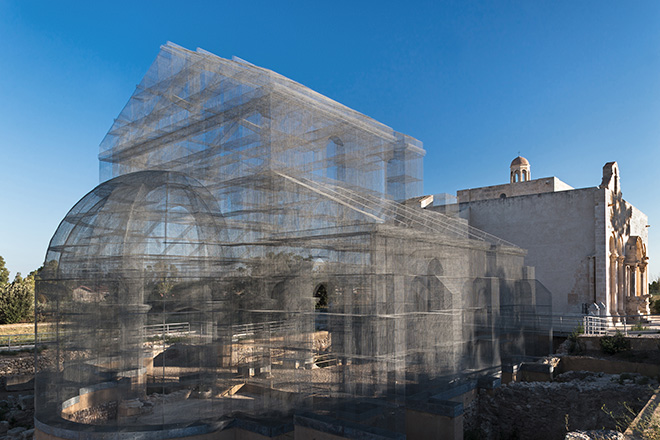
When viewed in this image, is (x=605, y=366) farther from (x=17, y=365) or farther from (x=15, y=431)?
(x=17, y=365)

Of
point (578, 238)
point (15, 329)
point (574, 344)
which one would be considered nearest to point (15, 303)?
point (15, 329)

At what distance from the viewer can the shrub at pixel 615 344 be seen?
645 inches

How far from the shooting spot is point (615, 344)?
54.1 feet

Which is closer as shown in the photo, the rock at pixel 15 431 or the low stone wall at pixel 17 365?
the rock at pixel 15 431

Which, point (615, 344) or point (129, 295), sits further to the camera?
point (615, 344)

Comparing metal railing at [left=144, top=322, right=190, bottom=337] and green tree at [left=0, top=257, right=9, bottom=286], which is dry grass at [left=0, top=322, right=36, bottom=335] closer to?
green tree at [left=0, top=257, right=9, bottom=286]

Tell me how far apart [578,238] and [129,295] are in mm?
20421

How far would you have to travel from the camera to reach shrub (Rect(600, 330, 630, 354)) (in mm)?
16391

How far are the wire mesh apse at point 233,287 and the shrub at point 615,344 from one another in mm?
6420

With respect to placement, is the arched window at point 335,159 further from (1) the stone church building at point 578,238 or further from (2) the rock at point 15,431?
(2) the rock at point 15,431

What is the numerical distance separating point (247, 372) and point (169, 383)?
251 centimetres

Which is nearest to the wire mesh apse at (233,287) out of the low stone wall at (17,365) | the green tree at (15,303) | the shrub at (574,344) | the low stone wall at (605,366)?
the low stone wall at (605,366)

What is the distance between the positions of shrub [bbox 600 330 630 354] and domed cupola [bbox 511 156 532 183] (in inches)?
720

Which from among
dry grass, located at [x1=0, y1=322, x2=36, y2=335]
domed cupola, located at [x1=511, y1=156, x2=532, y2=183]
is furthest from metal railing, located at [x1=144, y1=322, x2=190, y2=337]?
domed cupola, located at [x1=511, y1=156, x2=532, y2=183]
